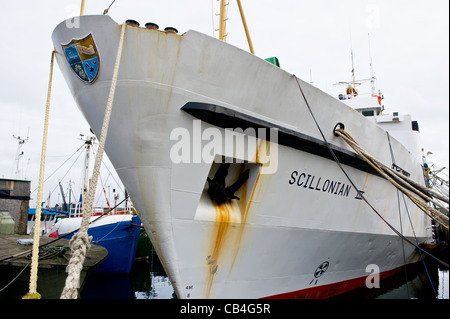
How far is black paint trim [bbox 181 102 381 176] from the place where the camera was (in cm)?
379

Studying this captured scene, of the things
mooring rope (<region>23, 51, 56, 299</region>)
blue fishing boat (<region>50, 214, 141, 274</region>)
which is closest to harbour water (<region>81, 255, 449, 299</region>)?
blue fishing boat (<region>50, 214, 141, 274</region>)

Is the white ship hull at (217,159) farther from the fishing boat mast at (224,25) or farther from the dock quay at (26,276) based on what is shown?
the dock quay at (26,276)

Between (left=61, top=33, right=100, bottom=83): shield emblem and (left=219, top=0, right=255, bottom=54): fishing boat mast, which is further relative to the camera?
(left=219, top=0, right=255, bottom=54): fishing boat mast

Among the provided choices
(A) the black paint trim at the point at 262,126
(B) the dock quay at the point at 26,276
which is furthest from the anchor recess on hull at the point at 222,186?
(B) the dock quay at the point at 26,276

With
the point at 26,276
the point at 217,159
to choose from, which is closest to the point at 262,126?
the point at 217,159

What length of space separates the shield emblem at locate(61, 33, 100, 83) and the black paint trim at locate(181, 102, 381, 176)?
1.14 m

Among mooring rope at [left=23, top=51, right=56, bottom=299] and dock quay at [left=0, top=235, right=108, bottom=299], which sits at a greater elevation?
mooring rope at [left=23, top=51, right=56, bottom=299]

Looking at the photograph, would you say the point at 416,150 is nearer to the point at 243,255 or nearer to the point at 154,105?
the point at 243,255

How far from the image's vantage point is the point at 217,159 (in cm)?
409

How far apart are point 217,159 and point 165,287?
247 inches

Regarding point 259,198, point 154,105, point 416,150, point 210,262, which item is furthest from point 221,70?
point 416,150

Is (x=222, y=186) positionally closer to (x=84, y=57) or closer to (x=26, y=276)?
(x=84, y=57)

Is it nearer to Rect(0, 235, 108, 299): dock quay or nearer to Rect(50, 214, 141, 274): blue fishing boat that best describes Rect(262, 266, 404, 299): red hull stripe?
Rect(0, 235, 108, 299): dock quay

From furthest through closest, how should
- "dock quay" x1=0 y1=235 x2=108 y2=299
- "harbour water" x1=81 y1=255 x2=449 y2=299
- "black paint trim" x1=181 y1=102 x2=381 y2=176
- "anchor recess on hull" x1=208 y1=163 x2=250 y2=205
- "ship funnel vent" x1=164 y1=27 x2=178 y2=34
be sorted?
1. "harbour water" x1=81 y1=255 x2=449 y2=299
2. "dock quay" x1=0 y1=235 x2=108 y2=299
3. "anchor recess on hull" x1=208 y1=163 x2=250 y2=205
4. "black paint trim" x1=181 y1=102 x2=381 y2=176
5. "ship funnel vent" x1=164 y1=27 x2=178 y2=34
